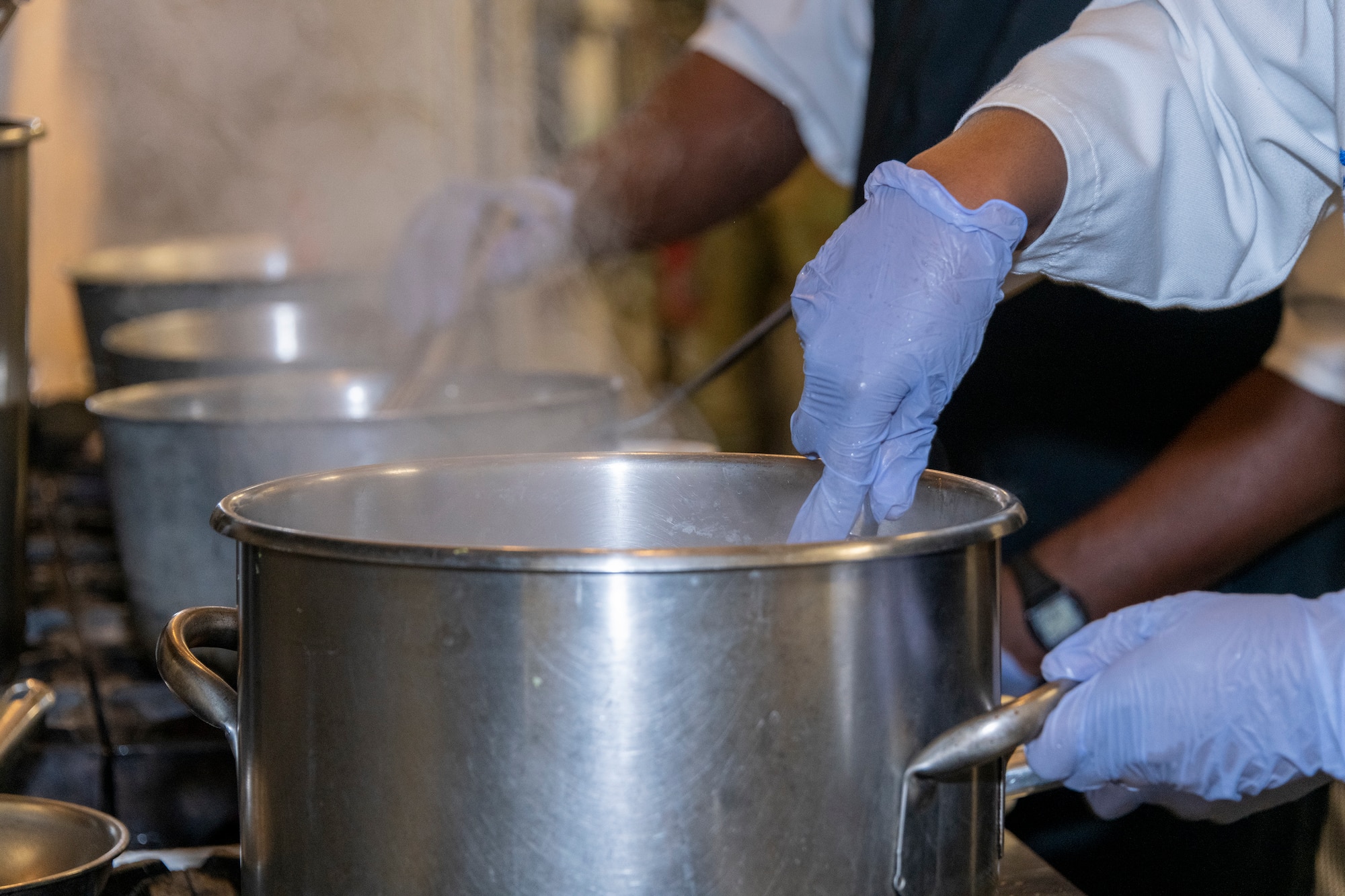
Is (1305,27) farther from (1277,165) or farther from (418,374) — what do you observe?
(418,374)

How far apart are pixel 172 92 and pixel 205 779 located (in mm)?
2416

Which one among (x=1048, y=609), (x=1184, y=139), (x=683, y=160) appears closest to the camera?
(x=1184, y=139)

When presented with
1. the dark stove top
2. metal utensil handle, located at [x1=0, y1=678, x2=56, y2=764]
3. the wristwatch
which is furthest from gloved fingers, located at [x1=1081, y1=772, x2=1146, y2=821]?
metal utensil handle, located at [x1=0, y1=678, x2=56, y2=764]

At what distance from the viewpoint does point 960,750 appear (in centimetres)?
55

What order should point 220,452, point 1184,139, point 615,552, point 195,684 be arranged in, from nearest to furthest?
point 615,552 < point 195,684 < point 1184,139 < point 220,452

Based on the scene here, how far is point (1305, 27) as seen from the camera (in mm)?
842

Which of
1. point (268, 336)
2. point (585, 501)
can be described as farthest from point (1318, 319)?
point (268, 336)

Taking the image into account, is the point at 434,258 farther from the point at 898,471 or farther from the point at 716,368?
the point at 898,471

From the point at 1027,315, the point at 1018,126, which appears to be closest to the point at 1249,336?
the point at 1027,315

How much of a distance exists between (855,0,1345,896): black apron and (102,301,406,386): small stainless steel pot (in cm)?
68

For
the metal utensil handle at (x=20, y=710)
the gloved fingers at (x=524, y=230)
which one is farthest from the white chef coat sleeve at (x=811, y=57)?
the metal utensil handle at (x=20, y=710)

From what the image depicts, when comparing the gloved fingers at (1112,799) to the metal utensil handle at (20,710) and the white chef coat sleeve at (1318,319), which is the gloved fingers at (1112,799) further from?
the metal utensil handle at (20,710)

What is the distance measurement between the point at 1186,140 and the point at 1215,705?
1.26ft

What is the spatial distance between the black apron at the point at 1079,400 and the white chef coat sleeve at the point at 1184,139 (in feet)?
1.71
